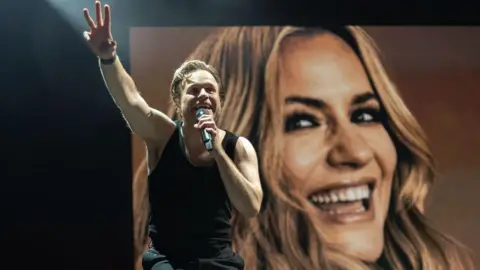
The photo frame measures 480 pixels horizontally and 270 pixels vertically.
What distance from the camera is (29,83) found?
2.96 meters

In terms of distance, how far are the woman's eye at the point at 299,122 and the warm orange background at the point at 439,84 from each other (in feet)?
1.50

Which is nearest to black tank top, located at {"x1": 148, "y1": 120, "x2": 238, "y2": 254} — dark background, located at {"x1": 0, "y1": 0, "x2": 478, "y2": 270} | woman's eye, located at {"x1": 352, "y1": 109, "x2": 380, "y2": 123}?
dark background, located at {"x1": 0, "y1": 0, "x2": 478, "y2": 270}

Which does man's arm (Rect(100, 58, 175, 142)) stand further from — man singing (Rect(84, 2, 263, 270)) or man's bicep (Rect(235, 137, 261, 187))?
man's bicep (Rect(235, 137, 261, 187))

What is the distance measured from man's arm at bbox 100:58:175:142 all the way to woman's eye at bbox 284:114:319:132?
1349 mm

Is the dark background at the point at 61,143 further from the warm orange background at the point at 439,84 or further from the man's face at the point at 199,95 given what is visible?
the man's face at the point at 199,95

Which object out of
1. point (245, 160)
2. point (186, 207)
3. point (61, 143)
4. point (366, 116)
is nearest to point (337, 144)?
point (366, 116)

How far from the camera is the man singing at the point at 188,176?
159 cm

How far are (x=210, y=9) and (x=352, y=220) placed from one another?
1.18 meters

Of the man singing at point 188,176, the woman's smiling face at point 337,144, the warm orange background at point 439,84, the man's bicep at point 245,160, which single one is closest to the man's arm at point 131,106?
the man singing at point 188,176

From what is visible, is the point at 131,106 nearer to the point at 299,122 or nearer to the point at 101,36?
the point at 101,36

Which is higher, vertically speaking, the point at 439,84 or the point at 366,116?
the point at 439,84

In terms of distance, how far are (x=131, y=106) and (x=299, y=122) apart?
1474 mm

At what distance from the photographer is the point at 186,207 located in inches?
63.1

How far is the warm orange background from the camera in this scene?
295 cm
